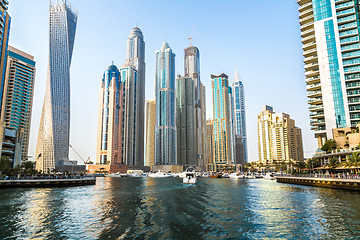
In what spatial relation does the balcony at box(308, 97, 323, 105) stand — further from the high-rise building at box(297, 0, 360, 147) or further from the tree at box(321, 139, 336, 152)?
the tree at box(321, 139, 336, 152)

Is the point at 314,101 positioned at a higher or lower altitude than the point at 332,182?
higher

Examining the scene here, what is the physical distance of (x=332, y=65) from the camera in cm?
12469

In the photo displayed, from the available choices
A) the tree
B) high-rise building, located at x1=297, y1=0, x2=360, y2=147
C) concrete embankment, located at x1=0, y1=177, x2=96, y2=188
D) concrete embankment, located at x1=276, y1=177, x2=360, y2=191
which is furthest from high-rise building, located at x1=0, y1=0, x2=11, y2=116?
the tree

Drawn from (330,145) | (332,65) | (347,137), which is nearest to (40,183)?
(330,145)

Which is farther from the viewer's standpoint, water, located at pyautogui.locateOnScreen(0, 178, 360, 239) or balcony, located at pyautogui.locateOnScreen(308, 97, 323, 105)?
balcony, located at pyautogui.locateOnScreen(308, 97, 323, 105)

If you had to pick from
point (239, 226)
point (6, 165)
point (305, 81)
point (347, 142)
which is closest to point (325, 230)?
point (239, 226)

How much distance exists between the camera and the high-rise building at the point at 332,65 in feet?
393

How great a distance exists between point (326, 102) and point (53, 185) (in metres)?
131

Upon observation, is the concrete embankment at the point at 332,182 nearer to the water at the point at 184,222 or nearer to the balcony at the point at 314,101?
the water at the point at 184,222

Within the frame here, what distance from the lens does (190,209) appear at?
4725 centimetres

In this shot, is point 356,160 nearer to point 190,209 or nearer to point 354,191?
point 354,191

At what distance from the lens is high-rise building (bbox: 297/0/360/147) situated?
120 m

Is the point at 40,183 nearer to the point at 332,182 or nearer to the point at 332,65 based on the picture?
the point at 332,182

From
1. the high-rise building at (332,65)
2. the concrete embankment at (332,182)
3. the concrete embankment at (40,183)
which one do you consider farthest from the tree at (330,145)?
the concrete embankment at (40,183)
